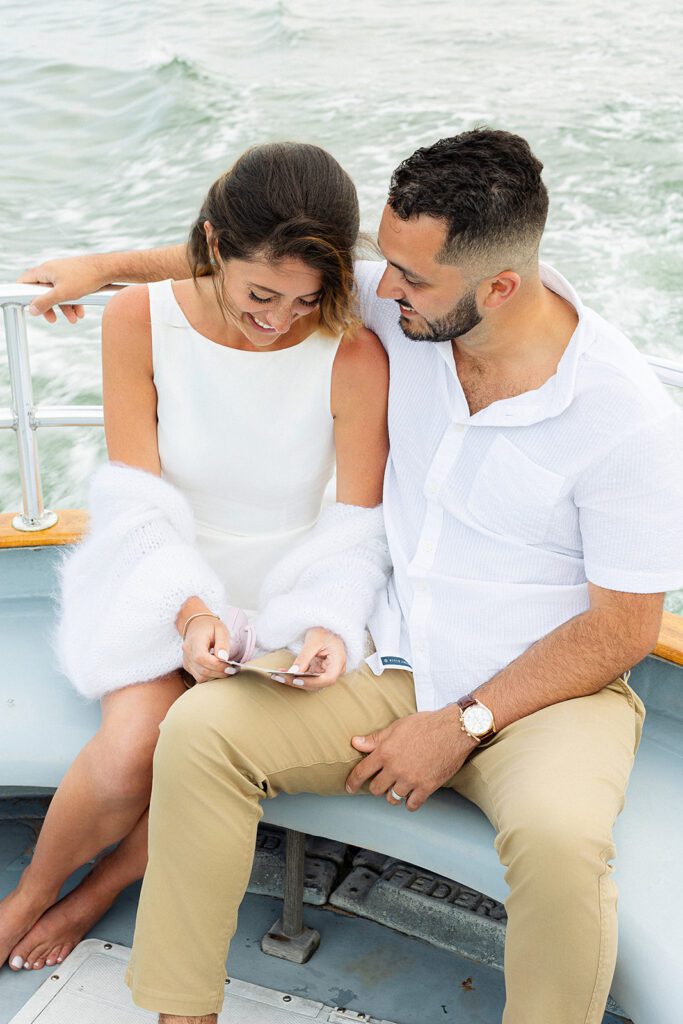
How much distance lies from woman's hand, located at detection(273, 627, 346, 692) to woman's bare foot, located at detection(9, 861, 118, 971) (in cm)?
49

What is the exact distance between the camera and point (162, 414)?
1809 mm

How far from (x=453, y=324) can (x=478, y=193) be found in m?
0.18

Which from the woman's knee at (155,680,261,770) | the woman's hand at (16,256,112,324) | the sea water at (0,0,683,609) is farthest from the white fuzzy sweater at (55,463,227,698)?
the sea water at (0,0,683,609)

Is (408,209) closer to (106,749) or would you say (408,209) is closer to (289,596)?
(289,596)

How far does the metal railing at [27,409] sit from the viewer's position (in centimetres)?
189

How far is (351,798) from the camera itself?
64.3 inches

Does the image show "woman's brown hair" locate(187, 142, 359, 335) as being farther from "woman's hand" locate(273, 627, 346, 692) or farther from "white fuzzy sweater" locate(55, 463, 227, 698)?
"woman's hand" locate(273, 627, 346, 692)

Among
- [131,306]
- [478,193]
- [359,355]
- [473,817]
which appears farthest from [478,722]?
[131,306]

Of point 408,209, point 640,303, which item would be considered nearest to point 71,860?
point 408,209

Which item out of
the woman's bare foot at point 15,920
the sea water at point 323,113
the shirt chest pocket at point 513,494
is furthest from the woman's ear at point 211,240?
the sea water at point 323,113

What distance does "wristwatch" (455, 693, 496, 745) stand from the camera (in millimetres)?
1571

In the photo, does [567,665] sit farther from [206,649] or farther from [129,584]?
[129,584]

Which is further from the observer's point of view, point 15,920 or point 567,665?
point 15,920

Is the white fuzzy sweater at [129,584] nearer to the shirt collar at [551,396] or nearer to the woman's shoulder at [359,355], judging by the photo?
the woman's shoulder at [359,355]
